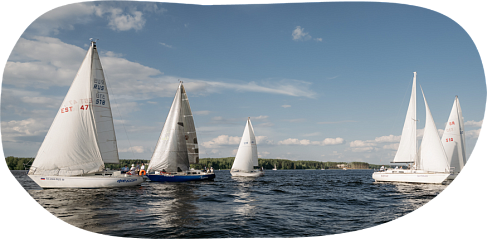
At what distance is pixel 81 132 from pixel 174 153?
18.2 m

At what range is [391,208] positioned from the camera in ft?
58.2

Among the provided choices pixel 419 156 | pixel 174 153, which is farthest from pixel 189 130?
pixel 419 156

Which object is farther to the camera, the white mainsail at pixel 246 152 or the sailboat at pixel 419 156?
the white mainsail at pixel 246 152

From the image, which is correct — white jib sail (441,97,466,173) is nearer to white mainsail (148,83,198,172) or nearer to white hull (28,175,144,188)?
white mainsail (148,83,198,172)

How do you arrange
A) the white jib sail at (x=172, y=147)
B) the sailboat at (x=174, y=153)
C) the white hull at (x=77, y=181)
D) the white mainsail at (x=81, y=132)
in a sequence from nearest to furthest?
the white mainsail at (x=81, y=132), the white hull at (x=77, y=181), the sailboat at (x=174, y=153), the white jib sail at (x=172, y=147)

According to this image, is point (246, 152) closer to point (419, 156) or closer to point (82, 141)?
point (419, 156)

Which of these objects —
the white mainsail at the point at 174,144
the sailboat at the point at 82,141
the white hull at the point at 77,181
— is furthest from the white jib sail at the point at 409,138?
the white hull at the point at 77,181

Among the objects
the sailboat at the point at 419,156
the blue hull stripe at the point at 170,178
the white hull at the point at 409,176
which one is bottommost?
the blue hull stripe at the point at 170,178

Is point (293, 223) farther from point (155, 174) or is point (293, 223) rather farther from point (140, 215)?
point (155, 174)

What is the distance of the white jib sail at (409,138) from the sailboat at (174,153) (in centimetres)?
3022

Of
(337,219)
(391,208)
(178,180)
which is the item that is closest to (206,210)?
(337,219)

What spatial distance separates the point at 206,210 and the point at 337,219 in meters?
7.17

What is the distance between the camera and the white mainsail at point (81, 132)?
2481cm

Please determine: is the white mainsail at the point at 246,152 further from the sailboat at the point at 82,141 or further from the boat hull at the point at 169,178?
the sailboat at the point at 82,141
